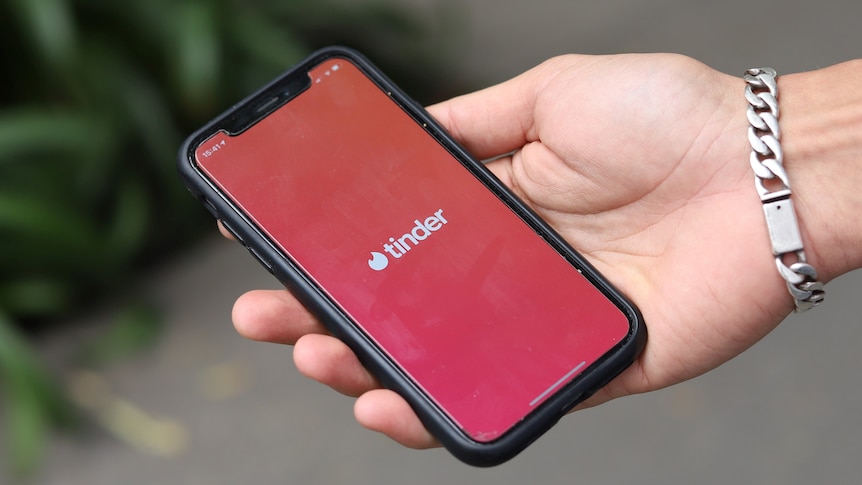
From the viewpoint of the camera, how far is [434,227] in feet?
3.49

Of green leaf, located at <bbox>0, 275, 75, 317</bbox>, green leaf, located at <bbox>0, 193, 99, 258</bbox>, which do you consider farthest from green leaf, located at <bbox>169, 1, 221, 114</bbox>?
green leaf, located at <bbox>0, 275, 75, 317</bbox>

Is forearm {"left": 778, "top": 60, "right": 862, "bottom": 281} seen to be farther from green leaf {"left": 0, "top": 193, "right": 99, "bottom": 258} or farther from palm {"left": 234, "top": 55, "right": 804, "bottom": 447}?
green leaf {"left": 0, "top": 193, "right": 99, "bottom": 258}

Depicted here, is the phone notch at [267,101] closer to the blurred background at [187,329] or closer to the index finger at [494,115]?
the index finger at [494,115]

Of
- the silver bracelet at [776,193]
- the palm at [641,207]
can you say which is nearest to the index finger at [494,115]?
the palm at [641,207]

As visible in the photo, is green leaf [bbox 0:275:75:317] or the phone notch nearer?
the phone notch

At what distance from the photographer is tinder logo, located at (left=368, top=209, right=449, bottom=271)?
1.04 meters

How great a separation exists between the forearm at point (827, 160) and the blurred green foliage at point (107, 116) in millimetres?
1055

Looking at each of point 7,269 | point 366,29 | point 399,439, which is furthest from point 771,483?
point 7,269

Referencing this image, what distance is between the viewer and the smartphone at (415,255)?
97 centimetres

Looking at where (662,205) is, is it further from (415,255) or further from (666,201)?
(415,255)

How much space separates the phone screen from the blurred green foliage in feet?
1.98

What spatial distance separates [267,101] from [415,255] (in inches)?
11.8

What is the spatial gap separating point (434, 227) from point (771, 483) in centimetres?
91

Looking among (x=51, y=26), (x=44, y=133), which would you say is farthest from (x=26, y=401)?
(x=51, y=26)
